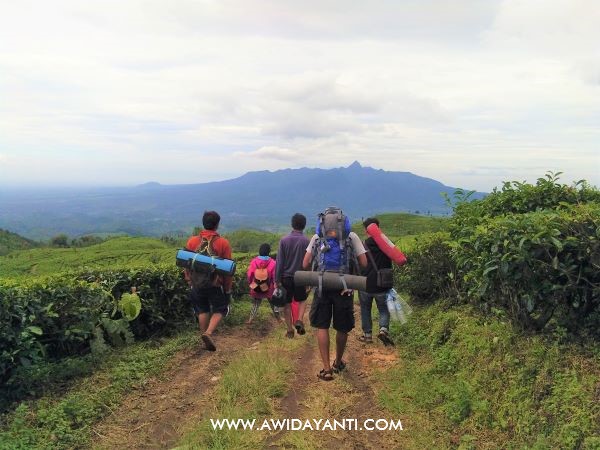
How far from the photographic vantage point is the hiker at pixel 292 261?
723cm

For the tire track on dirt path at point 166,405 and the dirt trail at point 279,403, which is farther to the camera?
the tire track on dirt path at point 166,405

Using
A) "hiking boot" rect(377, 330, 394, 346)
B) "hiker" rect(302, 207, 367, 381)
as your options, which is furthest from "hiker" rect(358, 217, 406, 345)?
"hiker" rect(302, 207, 367, 381)

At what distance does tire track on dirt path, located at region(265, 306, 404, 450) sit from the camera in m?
4.25

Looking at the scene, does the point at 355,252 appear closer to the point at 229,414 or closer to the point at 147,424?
the point at 229,414

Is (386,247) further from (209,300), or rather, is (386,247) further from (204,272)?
(209,300)

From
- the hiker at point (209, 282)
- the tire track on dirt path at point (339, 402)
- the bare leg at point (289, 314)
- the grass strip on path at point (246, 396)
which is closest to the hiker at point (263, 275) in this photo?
the bare leg at point (289, 314)

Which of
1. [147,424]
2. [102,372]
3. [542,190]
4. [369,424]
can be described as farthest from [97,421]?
[542,190]

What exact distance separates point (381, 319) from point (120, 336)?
4209 millimetres

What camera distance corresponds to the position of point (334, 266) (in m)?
5.68

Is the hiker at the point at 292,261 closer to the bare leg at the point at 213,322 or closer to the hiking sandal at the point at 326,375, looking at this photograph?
the bare leg at the point at 213,322

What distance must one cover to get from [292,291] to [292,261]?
0.59 meters

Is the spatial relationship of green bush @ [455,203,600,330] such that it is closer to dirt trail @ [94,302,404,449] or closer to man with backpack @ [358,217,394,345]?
dirt trail @ [94,302,404,449]

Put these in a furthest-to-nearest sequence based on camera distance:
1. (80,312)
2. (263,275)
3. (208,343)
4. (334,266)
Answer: (263,275) → (208,343) → (80,312) → (334,266)

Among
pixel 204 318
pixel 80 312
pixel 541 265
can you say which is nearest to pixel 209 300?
pixel 204 318
